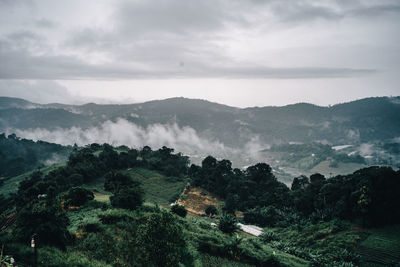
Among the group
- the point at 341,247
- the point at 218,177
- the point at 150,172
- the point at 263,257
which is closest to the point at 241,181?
the point at 218,177

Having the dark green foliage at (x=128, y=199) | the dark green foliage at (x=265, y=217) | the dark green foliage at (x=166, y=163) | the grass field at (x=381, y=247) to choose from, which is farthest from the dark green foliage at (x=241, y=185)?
the dark green foliage at (x=128, y=199)

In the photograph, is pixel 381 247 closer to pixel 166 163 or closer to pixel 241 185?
pixel 241 185

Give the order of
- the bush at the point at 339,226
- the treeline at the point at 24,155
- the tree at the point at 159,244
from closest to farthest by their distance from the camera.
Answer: the tree at the point at 159,244
the bush at the point at 339,226
the treeline at the point at 24,155

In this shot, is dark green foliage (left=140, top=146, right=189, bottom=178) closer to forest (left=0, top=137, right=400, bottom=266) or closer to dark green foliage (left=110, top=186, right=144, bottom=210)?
forest (left=0, top=137, right=400, bottom=266)

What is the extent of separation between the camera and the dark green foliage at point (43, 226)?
2480cm

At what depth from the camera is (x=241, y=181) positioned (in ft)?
303

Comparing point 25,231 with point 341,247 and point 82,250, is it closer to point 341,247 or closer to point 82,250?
point 82,250

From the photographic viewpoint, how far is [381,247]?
41.4 m

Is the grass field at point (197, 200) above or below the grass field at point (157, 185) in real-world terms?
below

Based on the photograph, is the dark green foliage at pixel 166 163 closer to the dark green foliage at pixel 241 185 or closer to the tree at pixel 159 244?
the dark green foliage at pixel 241 185

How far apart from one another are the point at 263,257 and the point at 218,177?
2347 inches

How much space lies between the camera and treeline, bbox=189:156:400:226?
50.5 meters

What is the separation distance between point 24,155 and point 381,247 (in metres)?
196

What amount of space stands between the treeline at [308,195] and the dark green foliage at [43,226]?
49.4 m
